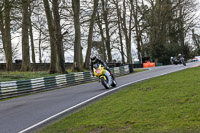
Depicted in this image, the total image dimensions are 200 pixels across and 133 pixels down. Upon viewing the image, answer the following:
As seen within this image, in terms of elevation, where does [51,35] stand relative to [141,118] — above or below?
above

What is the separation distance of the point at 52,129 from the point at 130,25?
43844 mm

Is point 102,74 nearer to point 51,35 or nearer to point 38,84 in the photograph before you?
point 38,84

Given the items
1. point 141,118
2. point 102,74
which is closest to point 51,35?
point 102,74

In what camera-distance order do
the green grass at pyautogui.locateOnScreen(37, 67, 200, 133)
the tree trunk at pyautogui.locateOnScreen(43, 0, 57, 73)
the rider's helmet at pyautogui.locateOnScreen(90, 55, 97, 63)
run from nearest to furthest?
1. the green grass at pyautogui.locateOnScreen(37, 67, 200, 133)
2. the rider's helmet at pyautogui.locateOnScreen(90, 55, 97, 63)
3. the tree trunk at pyautogui.locateOnScreen(43, 0, 57, 73)

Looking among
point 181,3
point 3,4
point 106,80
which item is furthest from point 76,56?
point 181,3

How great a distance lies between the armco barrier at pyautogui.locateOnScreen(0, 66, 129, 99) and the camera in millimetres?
17625

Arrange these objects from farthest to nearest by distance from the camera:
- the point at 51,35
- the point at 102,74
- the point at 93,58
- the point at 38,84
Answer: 1. the point at 51,35
2. the point at 38,84
3. the point at 102,74
4. the point at 93,58

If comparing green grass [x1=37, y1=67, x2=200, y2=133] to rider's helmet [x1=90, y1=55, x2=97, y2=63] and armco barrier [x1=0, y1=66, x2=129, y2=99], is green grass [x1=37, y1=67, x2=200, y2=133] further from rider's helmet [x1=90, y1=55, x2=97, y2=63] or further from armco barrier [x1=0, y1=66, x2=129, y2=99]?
armco barrier [x1=0, y1=66, x2=129, y2=99]

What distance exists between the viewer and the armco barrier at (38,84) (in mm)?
17625

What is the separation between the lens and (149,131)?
5.66m

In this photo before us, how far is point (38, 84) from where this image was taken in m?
20.0

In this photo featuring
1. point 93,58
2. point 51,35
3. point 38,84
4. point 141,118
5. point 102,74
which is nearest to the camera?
point 141,118

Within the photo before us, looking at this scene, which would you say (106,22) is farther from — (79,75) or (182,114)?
(182,114)

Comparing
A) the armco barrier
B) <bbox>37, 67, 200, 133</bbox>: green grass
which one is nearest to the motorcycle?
<bbox>37, 67, 200, 133</bbox>: green grass
